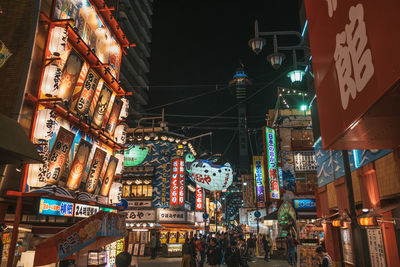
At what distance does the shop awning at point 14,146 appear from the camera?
5707 mm

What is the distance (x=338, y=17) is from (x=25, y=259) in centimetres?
1154

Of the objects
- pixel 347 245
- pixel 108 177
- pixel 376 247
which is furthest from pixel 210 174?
pixel 376 247

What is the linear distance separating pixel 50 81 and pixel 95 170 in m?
5.53

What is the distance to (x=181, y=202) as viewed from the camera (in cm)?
3319

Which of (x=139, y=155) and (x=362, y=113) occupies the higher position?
(x=139, y=155)

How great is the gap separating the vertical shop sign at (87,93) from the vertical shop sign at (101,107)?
81 centimetres

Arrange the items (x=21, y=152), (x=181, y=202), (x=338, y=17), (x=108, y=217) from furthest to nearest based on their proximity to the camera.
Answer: (x=181, y=202) → (x=108, y=217) → (x=21, y=152) → (x=338, y=17)

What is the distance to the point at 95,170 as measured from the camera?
15266 mm

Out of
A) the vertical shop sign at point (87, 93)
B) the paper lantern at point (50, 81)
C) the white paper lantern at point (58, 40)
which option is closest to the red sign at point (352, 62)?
the paper lantern at point (50, 81)

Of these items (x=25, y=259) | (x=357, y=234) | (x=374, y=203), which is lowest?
(x=25, y=259)

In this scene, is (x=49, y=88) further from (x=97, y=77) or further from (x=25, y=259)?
(x=25, y=259)

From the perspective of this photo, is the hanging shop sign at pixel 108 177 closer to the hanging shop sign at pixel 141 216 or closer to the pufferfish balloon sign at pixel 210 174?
the pufferfish balloon sign at pixel 210 174

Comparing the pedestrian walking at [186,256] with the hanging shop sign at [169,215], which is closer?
the pedestrian walking at [186,256]

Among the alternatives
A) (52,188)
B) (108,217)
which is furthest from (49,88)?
(108,217)
